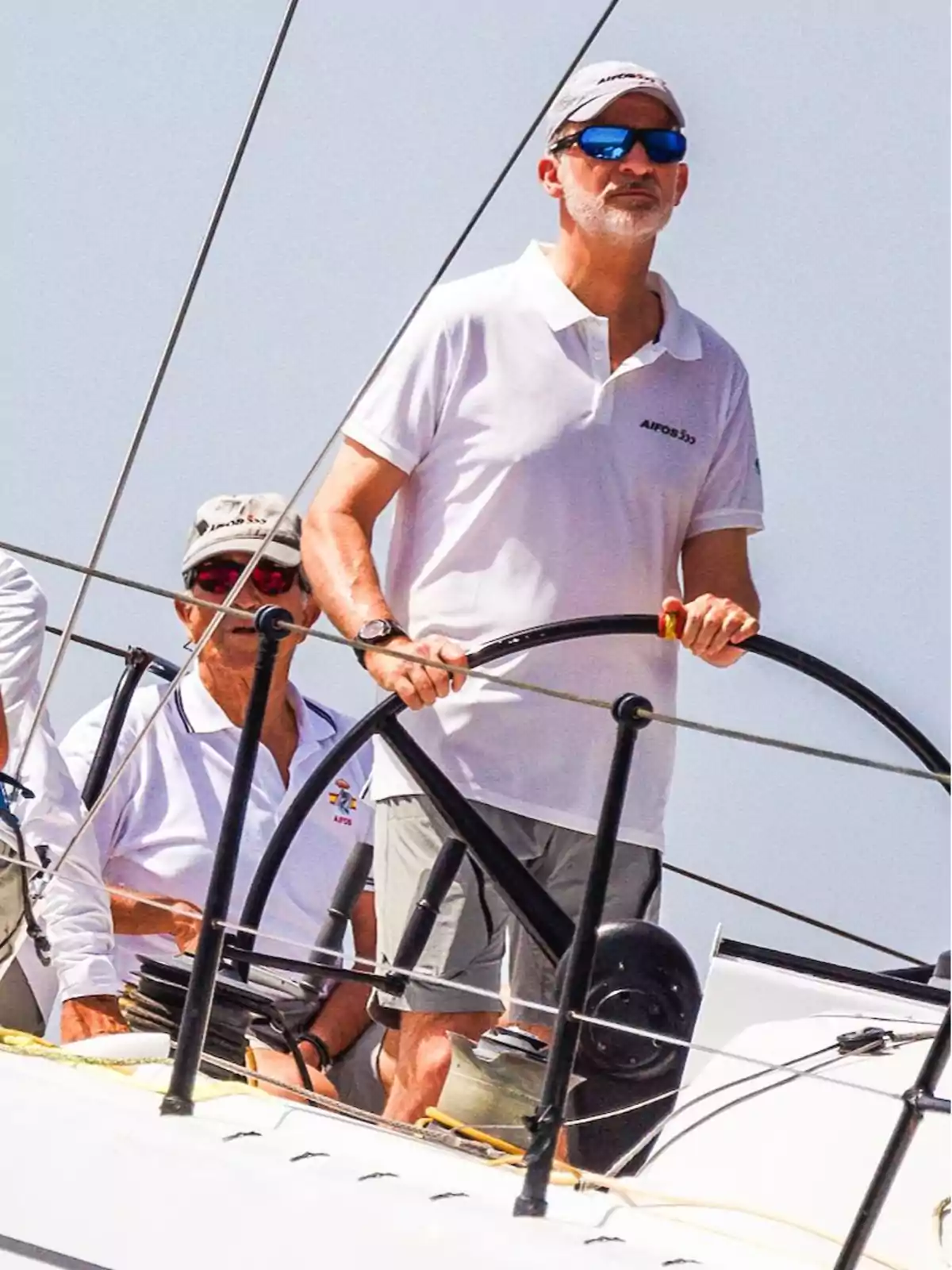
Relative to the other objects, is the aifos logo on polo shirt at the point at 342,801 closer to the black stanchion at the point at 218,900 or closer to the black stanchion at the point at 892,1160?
the black stanchion at the point at 218,900

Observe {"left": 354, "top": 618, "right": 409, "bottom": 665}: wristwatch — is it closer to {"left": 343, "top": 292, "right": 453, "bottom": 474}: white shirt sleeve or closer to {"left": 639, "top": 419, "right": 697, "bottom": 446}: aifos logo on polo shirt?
{"left": 343, "top": 292, "right": 453, "bottom": 474}: white shirt sleeve

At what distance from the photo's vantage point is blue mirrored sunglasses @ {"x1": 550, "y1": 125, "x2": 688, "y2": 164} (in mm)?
2715

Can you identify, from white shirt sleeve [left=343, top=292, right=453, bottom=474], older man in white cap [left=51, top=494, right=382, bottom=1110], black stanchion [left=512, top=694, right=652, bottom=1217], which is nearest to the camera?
black stanchion [left=512, top=694, right=652, bottom=1217]

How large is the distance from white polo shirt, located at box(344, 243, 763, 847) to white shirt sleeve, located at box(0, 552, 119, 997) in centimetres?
68

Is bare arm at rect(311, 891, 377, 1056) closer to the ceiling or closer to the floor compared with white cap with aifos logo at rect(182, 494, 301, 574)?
closer to the floor

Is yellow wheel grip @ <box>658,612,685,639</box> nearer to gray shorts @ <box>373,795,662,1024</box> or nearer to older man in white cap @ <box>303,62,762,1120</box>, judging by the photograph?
older man in white cap @ <box>303,62,762,1120</box>

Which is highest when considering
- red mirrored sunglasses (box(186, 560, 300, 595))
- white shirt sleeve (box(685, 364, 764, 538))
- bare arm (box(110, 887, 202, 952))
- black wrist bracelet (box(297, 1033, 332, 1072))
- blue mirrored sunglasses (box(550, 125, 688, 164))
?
blue mirrored sunglasses (box(550, 125, 688, 164))

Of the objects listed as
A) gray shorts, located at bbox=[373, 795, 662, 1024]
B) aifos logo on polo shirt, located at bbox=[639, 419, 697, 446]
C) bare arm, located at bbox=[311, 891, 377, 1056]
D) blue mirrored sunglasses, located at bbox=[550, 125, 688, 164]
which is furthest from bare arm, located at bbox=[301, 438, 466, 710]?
bare arm, located at bbox=[311, 891, 377, 1056]

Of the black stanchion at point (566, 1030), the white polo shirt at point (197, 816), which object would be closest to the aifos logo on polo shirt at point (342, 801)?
the white polo shirt at point (197, 816)

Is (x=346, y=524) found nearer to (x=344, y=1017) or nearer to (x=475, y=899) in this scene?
(x=475, y=899)

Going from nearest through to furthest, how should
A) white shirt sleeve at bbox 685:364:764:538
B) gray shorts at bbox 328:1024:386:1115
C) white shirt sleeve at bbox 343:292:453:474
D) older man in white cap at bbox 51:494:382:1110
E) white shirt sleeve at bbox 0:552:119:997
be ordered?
white shirt sleeve at bbox 343:292:453:474 < white shirt sleeve at bbox 685:364:764:538 < white shirt sleeve at bbox 0:552:119:997 < gray shorts at bbox 328:1024:386:1115 < older man in white cap at bbox 51:494:382:1110

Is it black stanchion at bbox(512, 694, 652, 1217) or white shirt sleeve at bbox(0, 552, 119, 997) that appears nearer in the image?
black stanchion at bbox(512, 694, 652, 1217)

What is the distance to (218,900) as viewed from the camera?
212 cm

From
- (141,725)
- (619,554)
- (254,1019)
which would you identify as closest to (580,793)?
(619,554)
